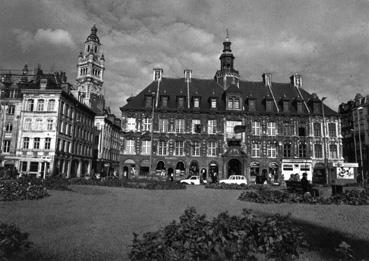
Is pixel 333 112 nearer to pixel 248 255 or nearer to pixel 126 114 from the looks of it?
pixel 126 114

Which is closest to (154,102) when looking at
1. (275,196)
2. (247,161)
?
(247,161)

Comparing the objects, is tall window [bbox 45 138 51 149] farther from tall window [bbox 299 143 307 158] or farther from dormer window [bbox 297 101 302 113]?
dormer window [bbox 297 101 302 113]

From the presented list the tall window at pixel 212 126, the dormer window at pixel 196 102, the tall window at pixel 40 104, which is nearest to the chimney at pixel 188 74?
the dormer window at pixel 196 102

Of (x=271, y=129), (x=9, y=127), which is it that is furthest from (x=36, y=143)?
(x=271, y=129)

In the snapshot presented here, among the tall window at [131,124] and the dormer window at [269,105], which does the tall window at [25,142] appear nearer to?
the tall window at [131,124]

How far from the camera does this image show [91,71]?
107m

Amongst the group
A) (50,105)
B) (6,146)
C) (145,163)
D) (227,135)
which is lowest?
(145,163)

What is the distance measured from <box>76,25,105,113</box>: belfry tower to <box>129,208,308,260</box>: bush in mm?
100065

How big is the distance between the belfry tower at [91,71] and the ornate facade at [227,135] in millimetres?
60424

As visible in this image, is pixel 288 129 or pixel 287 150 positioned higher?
pixel 288 129

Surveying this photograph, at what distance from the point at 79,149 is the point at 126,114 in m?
16.4

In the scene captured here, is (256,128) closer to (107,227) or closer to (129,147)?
(129,147)

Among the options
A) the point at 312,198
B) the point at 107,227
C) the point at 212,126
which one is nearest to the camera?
the point at 107,227

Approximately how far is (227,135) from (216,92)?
8.24 m
